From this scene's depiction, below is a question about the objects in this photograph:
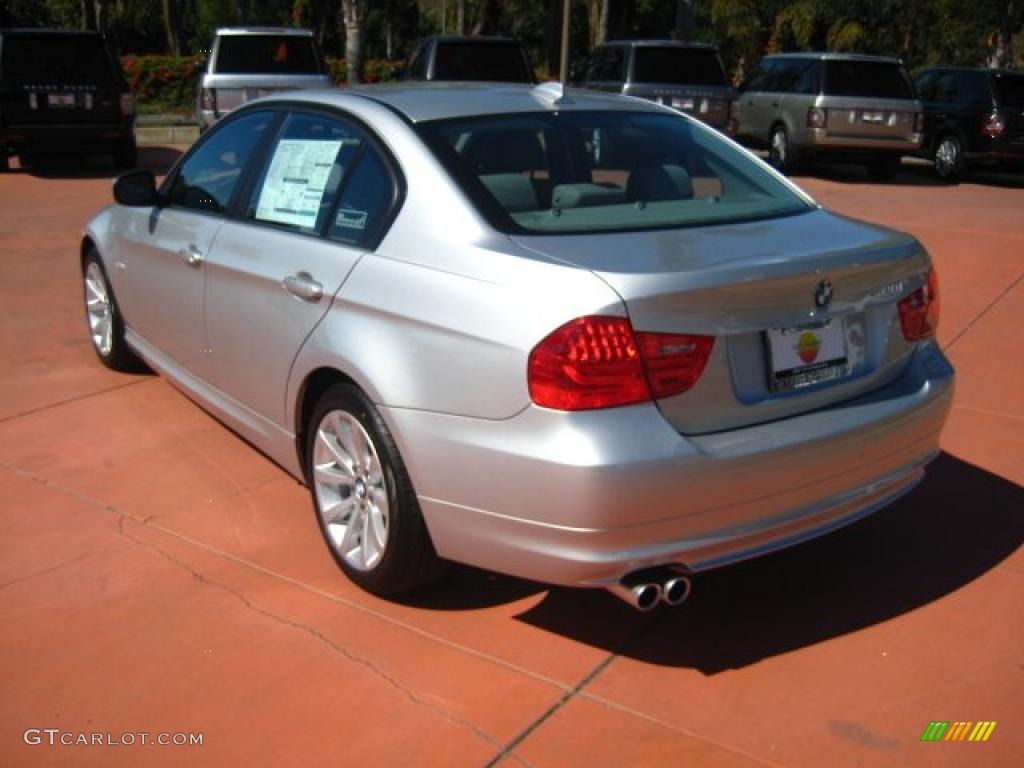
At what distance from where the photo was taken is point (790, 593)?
3871 millimetres

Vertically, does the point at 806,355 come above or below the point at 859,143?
above

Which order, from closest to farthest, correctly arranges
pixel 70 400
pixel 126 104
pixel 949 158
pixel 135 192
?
pixel 135 192 → pixel 70 400 → pixel 126 104 → pixel 949 158

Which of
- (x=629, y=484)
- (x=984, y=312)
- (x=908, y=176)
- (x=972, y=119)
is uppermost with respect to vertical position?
(x=629, y=484)

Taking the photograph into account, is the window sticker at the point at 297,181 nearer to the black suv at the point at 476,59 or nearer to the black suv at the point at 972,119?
the black suv at the point at 476,59

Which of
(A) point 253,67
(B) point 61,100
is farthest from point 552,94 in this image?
(B) point 61,100

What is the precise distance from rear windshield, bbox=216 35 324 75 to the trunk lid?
41.4 ft

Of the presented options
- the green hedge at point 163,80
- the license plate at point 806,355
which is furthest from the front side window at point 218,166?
the green hedge at point 163,80

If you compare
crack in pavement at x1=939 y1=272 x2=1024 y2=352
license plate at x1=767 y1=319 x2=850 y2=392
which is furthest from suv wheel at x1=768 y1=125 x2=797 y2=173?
license plate at x1=767 y1=319 x2=850 y2=392

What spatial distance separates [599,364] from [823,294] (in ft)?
2.48

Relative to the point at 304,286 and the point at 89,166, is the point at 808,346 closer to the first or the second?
the point at 304,286

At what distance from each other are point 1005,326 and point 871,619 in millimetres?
4368

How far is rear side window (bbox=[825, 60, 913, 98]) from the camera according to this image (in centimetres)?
1591

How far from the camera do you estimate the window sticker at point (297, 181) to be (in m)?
4.08

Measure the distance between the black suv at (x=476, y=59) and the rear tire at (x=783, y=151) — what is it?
3764mm
